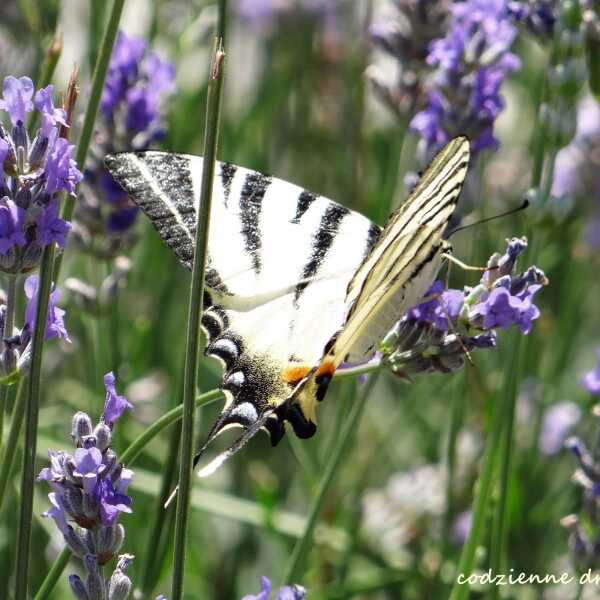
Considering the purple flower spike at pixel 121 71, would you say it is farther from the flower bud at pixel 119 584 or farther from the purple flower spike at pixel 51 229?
the flower bud at pixel 119 584

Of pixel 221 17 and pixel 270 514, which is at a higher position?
pixel 221 17

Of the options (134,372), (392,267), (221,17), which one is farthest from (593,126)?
(221,17)

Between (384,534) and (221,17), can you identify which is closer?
(221,17)

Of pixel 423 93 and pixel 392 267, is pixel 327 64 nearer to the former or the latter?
pixel 423 93

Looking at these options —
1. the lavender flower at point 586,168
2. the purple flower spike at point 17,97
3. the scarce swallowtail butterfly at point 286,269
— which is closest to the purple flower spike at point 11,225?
the purple flower spike at point 17,97

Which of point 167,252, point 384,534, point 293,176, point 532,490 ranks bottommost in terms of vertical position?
point 384,534
